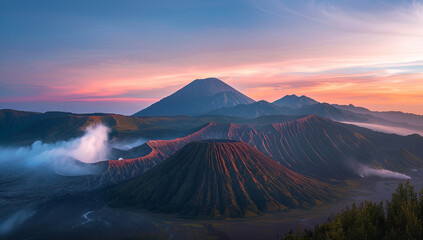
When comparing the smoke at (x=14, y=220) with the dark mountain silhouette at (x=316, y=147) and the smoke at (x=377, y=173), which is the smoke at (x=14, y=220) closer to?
the dark mountain silhouette at (x=316, y=147)

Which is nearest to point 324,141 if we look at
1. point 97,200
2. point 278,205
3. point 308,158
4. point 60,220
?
point 308,158

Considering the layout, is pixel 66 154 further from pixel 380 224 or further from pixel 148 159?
pixel 380 224

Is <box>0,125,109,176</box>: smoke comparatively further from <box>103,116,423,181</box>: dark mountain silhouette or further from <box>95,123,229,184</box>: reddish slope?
<box>103,116,423,181</box>: dark mountain silhouette

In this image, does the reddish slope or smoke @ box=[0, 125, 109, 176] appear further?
smoke @ box=[0, 125, 109, 176]

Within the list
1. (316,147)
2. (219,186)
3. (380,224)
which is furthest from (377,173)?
(380,224)

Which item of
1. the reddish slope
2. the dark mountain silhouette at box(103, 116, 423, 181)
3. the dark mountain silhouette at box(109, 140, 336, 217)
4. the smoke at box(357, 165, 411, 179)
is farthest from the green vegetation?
the smoke at box(357, 165, 411, 179)

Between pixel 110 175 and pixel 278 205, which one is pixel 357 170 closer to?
pixel 278 205

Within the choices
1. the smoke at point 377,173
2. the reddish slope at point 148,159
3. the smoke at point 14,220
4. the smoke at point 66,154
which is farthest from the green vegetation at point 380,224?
the smoke at point 66,154

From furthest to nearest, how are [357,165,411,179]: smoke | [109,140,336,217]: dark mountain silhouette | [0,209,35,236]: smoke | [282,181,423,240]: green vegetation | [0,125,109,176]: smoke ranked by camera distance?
[357,165,411,179]: smoke < [0,125,109,176]: smoke < [109,140,336,217]: dark mountain silhouette < [0,209,35,236]: smoke < [282,181,423,240]: green vegetation
